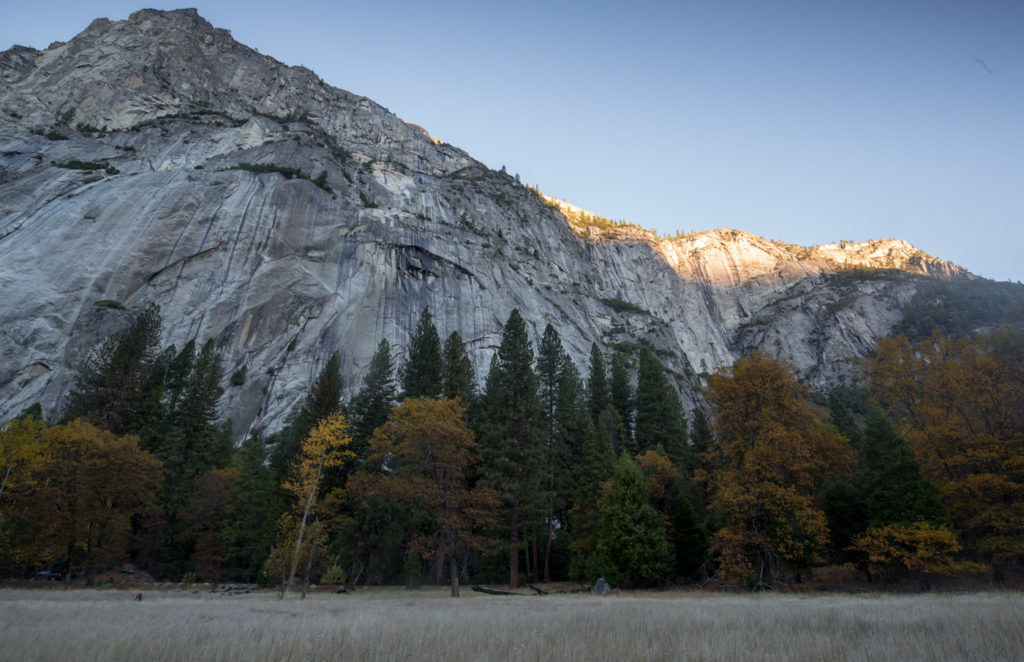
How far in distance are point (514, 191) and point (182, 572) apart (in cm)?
10579

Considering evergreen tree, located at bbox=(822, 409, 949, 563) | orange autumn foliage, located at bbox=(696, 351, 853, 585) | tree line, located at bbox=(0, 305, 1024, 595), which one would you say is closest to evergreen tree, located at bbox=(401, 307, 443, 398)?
tree line, located at bbox=(0, 305, 1024, 595)

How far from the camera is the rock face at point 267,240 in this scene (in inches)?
2279

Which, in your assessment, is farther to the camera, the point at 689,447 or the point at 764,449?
the point at 689,447

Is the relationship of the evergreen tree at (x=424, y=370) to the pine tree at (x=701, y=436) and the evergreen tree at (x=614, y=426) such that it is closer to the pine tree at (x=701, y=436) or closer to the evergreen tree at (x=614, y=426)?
the evergreen tree at (x=614, y=426)

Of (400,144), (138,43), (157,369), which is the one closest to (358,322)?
(157,369)

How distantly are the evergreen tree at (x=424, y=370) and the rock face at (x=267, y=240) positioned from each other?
17.9 m

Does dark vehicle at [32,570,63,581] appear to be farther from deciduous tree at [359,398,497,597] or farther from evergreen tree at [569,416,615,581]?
evergreen tree at [569,416,615,581]

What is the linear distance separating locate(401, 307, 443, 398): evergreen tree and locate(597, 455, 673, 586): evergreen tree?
18857mm

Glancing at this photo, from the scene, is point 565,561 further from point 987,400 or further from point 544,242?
point 544,242

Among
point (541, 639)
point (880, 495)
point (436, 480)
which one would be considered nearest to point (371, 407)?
point (436, 480)

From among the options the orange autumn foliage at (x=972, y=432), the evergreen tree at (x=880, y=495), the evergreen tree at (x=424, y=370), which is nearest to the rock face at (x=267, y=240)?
the evergreen tree at (x=424, y=370)

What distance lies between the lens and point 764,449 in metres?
22.7

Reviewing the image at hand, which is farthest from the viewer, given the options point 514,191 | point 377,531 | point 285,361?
point 514,191

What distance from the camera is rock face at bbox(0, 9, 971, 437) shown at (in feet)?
190
